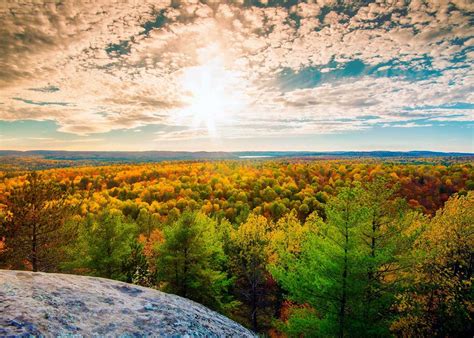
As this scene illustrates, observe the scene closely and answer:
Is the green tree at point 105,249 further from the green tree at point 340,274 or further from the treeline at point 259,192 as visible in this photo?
the treeline at point 259,192

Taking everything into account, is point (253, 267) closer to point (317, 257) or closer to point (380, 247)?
point (317, 257)

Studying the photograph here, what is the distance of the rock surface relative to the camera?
219 inches

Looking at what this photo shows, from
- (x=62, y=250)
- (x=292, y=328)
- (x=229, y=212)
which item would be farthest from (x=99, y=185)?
(x=292, y=328)

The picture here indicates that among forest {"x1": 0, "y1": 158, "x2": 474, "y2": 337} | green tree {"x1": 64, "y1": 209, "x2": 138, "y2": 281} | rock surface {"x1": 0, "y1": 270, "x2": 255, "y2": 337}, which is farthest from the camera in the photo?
green tree {"x1": 64, "y1": 209, "x2": 138, "y2": 281}

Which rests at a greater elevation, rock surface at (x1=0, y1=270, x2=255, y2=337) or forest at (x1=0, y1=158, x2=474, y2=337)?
rock surface at (x1=0, y1=270, x2=255, y2=337)

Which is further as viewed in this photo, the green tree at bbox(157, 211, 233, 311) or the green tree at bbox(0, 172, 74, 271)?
the green tree at bbox(157, 211, 233, 311)

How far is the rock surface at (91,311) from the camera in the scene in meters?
5.56

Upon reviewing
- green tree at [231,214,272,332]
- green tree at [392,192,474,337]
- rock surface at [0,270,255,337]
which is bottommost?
green tree at [231,214,272,332]

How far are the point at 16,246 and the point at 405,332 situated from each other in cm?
2474

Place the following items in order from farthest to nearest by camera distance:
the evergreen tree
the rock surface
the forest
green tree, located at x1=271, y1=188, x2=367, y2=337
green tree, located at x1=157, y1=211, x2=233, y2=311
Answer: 1. green tree, located at x1=157, y1=211, x2=233, y2=311
2. the forest
3. the evergreen tree
4. green tree, located at x1=271, y1=188, x2=367, y2=337
5. the rock surface

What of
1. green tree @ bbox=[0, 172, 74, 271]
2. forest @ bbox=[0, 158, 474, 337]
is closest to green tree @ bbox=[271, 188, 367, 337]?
Result: forest @ bbox=[0, 158, 474, 337]

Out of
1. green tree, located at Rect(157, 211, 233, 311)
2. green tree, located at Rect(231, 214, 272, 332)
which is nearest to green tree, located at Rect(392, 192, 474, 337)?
green tree, located at Rect(157, 211, 233, 311)

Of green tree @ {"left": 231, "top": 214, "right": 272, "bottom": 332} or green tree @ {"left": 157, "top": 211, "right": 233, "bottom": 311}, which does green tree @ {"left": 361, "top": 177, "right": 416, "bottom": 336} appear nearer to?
green tree @ {"left": 157, "top": 211, "right": 233, "bottom": 311}

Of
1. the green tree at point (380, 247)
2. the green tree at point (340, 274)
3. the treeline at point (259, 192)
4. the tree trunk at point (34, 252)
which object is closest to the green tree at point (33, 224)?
the tree trunk at point (34, 252)
